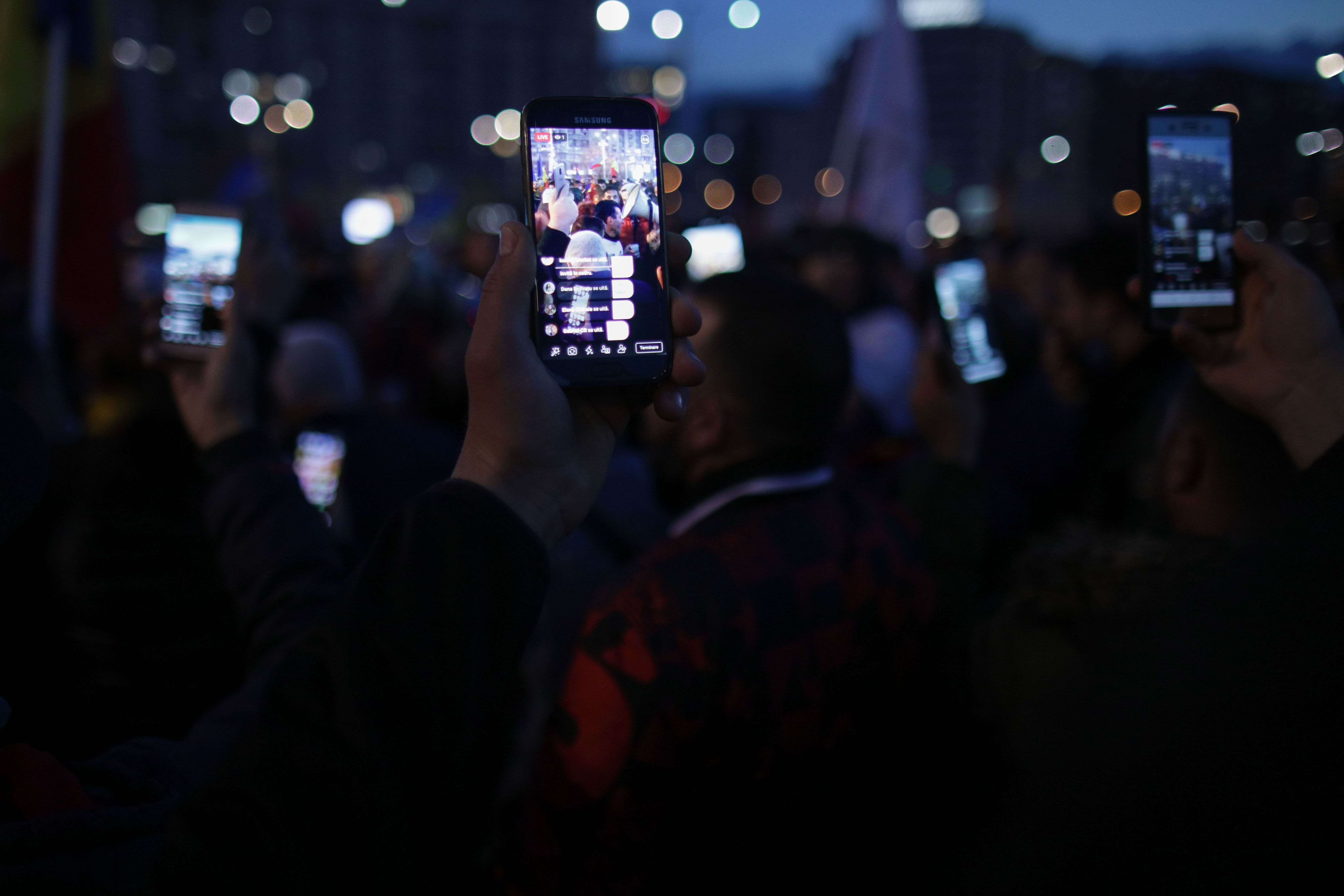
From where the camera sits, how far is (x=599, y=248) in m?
1.44

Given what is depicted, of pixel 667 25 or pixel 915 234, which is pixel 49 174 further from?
pixel 667 25

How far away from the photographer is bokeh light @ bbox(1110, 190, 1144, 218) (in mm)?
1868

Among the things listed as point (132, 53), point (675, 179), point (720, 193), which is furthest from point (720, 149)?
point (675, 179)

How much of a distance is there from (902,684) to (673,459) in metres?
0.99

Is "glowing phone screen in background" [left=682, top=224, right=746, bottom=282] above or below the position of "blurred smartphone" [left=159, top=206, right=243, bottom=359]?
above

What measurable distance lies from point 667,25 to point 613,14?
3.28 meters

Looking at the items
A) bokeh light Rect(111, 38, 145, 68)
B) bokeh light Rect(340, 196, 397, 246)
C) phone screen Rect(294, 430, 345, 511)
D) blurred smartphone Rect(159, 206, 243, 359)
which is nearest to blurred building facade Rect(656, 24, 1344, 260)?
blurred smartphone Rect(159, 206, 243, 359)

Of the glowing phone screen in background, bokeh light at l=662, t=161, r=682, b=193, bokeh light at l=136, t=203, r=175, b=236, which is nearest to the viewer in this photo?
the glowing phone screen in background

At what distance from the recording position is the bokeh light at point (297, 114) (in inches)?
1612

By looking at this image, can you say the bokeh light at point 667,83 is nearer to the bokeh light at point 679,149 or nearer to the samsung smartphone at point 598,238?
the bokeh light at point 679,149

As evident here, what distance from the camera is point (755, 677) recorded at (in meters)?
1.73

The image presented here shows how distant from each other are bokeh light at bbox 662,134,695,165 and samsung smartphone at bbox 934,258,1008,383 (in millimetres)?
1138

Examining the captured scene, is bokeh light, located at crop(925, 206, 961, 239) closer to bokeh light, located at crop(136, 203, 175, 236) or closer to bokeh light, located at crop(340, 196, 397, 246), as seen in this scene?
bokeh light, located at crop(340, 196, 397, 246)

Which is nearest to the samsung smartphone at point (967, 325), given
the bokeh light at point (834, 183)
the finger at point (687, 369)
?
the finger at point (687, 369)
